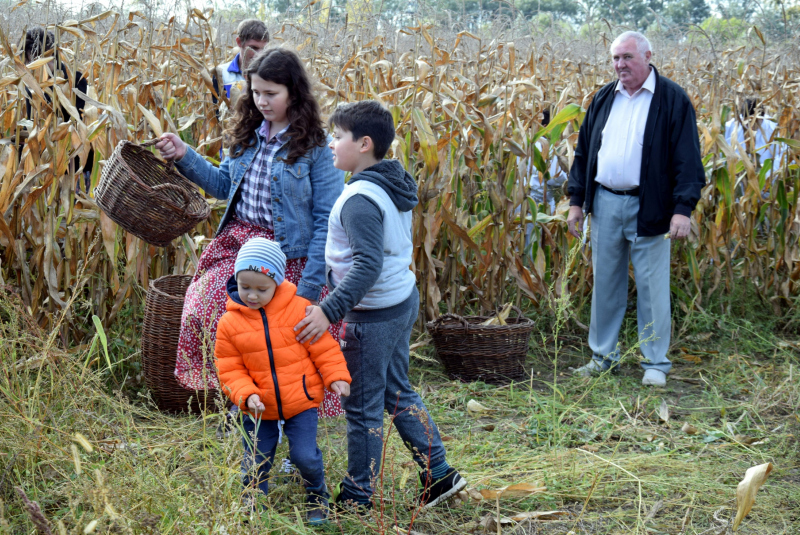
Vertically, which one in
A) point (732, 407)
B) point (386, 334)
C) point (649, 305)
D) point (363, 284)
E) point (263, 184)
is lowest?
point (732, 407)

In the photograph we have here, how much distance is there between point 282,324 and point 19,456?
92cm

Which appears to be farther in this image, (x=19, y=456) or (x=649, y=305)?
(x=649, y=305)

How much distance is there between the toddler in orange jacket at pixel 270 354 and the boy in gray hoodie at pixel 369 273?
9cm

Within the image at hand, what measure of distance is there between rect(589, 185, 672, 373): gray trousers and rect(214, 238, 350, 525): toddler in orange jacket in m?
2.48

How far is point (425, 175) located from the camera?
14.5ft

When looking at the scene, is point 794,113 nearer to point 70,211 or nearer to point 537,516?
point 537,516

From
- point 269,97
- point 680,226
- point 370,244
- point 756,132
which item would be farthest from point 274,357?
point 756,132

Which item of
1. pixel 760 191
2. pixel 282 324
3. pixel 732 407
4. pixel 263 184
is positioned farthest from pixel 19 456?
pixel 760 191

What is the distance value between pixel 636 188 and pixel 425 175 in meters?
1.21

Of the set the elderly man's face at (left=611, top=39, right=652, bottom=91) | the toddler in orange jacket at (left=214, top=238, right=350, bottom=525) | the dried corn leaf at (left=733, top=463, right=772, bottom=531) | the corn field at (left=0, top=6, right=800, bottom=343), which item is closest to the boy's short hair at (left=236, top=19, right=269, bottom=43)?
the corn field at (left=0, top=6, right=800, bottom=343)

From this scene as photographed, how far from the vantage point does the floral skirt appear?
281cm

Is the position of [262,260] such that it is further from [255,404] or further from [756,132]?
[756,132]

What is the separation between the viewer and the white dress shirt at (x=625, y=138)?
4297 mm

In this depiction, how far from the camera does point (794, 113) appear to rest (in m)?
5.40
